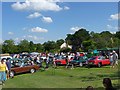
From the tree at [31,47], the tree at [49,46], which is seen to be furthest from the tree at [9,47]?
the tree at [49,46]

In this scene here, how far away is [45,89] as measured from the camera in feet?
52.6

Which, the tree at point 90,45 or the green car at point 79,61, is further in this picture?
the tree at point 90,45

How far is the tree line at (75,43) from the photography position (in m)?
97.7

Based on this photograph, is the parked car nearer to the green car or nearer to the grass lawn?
the grass lawn

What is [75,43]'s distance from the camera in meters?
139

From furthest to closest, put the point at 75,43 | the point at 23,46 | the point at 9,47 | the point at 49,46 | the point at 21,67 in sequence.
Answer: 1. the point at 75,43
2. the point at 49,46
3. the point at 23,46
4. the point at 9,47
5. the point at 21,67

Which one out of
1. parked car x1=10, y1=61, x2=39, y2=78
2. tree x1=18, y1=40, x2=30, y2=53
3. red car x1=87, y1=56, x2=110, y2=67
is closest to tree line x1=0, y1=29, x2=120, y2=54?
tree x1=18, y1=40, x2=30, y2=53

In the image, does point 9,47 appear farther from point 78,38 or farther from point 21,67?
point 21,67

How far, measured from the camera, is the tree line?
97688 millimetres

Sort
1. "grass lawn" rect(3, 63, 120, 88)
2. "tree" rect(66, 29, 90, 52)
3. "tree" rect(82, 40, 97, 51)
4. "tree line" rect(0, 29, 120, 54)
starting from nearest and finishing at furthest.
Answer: "grass lawn" rect(3, 63, 120, 88)
"tree" rect(82, 40, 97, 51)
"tree line" rect(0, 29, 120, 54)
"tree" rect(66, 29, 90, 52)

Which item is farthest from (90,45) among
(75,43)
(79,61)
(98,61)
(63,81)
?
(63,81)

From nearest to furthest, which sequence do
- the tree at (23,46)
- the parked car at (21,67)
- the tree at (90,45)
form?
the parked car at (21,67), the tree at (90,45), the tree at (23,46)

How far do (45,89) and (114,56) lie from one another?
15.5m

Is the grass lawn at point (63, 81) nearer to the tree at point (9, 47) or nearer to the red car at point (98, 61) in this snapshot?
the red car at point (98, 61)
